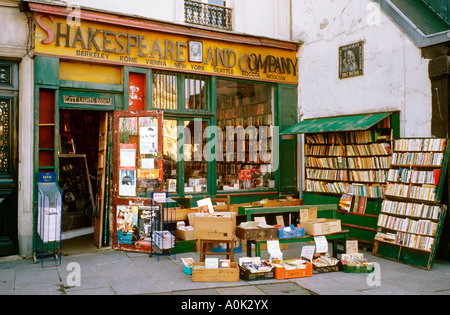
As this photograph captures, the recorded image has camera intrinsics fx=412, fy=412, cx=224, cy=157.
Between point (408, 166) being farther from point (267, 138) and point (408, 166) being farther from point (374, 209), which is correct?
point (267, 138)

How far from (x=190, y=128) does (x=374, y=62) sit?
4396 mm

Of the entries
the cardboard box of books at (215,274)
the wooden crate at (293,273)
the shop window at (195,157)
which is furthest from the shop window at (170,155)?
the wooden crate at (293,273)

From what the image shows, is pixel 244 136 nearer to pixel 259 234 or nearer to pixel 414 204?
pixel 259 234

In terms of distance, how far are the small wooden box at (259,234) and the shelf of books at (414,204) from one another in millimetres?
2508

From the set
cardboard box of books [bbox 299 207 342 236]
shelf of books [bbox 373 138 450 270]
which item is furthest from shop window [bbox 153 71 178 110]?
shelf of books [bbox 373 138 450 270]

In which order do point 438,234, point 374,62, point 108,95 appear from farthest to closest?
point 374,62, point 108,95, point 438,234

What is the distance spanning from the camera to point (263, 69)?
1048cm

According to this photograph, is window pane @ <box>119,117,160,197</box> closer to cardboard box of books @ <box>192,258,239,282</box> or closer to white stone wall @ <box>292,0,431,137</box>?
cardboard box of books @ <box>192,258,239,282</box>

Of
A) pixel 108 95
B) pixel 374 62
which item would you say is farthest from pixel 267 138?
pixel 108 95

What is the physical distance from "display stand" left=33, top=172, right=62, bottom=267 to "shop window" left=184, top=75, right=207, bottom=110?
11.4 feet

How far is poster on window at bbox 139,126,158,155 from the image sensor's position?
8.31 metres

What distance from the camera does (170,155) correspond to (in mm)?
9406

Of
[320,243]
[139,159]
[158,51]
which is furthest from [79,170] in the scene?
[320,243]

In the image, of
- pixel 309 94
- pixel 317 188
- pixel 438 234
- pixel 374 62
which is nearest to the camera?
pixel 438 234
